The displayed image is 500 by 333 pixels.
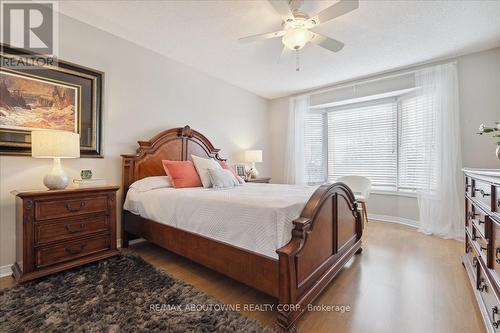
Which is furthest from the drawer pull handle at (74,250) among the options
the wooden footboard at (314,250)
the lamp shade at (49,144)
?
the wooden footboard at (314,250)

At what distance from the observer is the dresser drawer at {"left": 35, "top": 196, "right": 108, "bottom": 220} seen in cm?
188

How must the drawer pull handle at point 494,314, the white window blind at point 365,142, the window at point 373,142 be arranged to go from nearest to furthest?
the drawer pull handle at point 494,314 < the window at point 373,142 < the white window blind at point 365,142

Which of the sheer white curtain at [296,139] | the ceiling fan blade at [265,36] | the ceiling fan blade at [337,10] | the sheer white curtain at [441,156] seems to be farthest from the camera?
the sheer white curtain at [296,139]

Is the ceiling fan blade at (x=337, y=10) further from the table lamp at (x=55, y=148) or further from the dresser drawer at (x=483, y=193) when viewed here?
the table lamp at (x=55, y=148)

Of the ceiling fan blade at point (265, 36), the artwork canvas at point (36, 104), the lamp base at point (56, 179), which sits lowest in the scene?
the lamp base at point (56, 179)

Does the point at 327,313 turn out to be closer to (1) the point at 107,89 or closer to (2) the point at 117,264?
(2) the point at 117,264

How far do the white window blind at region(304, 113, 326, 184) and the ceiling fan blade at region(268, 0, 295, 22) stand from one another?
114 inches

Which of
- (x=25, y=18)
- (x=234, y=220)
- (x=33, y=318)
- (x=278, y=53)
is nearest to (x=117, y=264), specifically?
(x=33, y=318)

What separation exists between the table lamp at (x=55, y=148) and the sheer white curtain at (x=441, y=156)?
14.6 ft

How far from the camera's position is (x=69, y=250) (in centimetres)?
204

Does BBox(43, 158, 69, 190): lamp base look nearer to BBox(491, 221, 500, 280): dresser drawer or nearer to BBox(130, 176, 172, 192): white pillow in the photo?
BBox(130, 176, 172, 192): white pillow

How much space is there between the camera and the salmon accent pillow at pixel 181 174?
2686 mm

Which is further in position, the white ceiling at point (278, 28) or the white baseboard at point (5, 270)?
the white ceiling at point (278, 28)

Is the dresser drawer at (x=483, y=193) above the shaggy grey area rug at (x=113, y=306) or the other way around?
above
